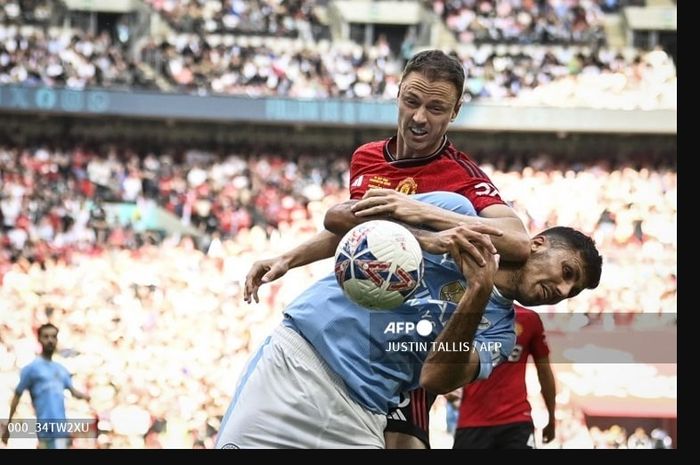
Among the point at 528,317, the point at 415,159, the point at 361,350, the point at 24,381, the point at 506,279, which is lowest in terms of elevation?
the point at 24,381

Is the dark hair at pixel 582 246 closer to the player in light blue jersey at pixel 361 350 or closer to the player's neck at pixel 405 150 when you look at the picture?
the player in light blue jersey at pixel 361 350

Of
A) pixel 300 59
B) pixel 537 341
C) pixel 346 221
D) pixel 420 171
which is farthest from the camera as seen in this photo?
pixel 300 59

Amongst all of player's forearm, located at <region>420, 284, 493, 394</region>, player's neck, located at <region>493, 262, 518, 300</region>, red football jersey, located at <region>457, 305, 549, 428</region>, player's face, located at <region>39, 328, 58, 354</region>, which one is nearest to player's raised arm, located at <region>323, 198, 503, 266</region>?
player's forearm, located at <region>420, 284, 493, 394</region>

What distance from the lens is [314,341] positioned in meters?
3.95

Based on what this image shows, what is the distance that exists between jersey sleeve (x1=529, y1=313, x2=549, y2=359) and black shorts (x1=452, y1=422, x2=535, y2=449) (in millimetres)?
406

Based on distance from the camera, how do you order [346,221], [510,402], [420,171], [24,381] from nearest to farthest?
1. [346,221]
2. [420,171]
3. [510,402]
4. [24,381]

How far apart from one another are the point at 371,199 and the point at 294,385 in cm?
72

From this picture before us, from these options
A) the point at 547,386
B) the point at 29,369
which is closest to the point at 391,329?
the point at 547,386

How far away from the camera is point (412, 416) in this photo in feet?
13.7

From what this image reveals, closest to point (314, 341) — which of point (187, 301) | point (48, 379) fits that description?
point (48, 379)

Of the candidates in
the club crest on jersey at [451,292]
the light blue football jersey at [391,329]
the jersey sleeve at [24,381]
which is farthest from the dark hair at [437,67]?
the jersey sleeve at [24,381]

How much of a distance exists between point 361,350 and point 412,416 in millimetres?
426

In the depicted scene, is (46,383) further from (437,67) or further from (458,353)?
(458,353)
